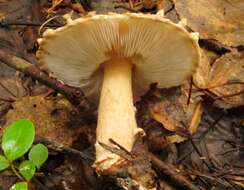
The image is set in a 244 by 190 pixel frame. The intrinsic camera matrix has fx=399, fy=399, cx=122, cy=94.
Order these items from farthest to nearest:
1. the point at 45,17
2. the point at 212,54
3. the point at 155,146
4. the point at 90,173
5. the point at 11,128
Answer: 1. the point at 45,17
2. the point at 212,54
3. the point at 155,146
4. the point at 90,173
5. the point at 11,128

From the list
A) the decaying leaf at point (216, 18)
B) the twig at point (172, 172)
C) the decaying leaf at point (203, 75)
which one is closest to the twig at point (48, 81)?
the twig at point (172, 172)

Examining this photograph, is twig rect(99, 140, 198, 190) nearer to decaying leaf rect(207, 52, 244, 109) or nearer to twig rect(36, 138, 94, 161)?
twig rect(36, 138, 94, 161)

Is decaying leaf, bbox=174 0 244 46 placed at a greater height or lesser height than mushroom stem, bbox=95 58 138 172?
greater

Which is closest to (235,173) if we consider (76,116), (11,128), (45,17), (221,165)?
(221,165)

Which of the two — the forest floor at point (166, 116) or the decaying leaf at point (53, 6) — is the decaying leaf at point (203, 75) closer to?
the forest floor at point (166, 116)

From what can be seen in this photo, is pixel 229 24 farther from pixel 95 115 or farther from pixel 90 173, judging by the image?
pixel 90 173

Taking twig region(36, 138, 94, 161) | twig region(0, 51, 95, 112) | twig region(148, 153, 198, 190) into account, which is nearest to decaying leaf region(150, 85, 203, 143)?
twig region(148, 153, 198, 190)
